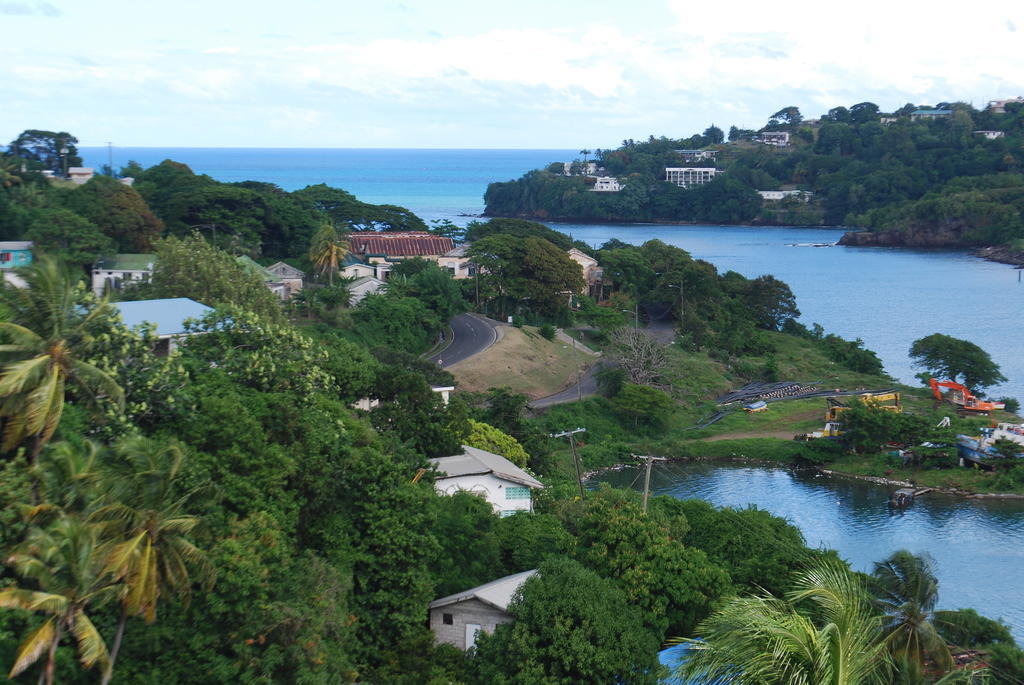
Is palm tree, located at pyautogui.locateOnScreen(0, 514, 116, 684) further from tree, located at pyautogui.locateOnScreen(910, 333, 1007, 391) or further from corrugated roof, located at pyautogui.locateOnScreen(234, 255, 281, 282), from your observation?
tree, located at pyautogui.locateOnScreen(910, 333, 1007, 391)

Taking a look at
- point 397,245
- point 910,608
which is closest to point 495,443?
point 910,608

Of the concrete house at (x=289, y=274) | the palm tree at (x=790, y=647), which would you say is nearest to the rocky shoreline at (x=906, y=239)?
the concrete house at (x=289, y=274)

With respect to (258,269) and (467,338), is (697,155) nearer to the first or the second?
(467,338)

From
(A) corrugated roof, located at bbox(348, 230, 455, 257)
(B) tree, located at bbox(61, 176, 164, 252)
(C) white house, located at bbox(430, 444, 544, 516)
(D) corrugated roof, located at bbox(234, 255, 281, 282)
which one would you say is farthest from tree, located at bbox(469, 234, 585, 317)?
(C) white house, located at bbox(430, 444, 544, 516)

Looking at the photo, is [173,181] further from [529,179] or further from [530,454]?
[529,179]

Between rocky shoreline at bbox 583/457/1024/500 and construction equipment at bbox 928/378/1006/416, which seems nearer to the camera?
rocky shoreline at bbox 583/457/1024/500

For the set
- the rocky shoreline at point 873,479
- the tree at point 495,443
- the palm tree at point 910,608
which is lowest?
the rocky shoreline at point 873,479

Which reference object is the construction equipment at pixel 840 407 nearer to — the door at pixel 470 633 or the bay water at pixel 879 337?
the bay water at pixel 879 337
